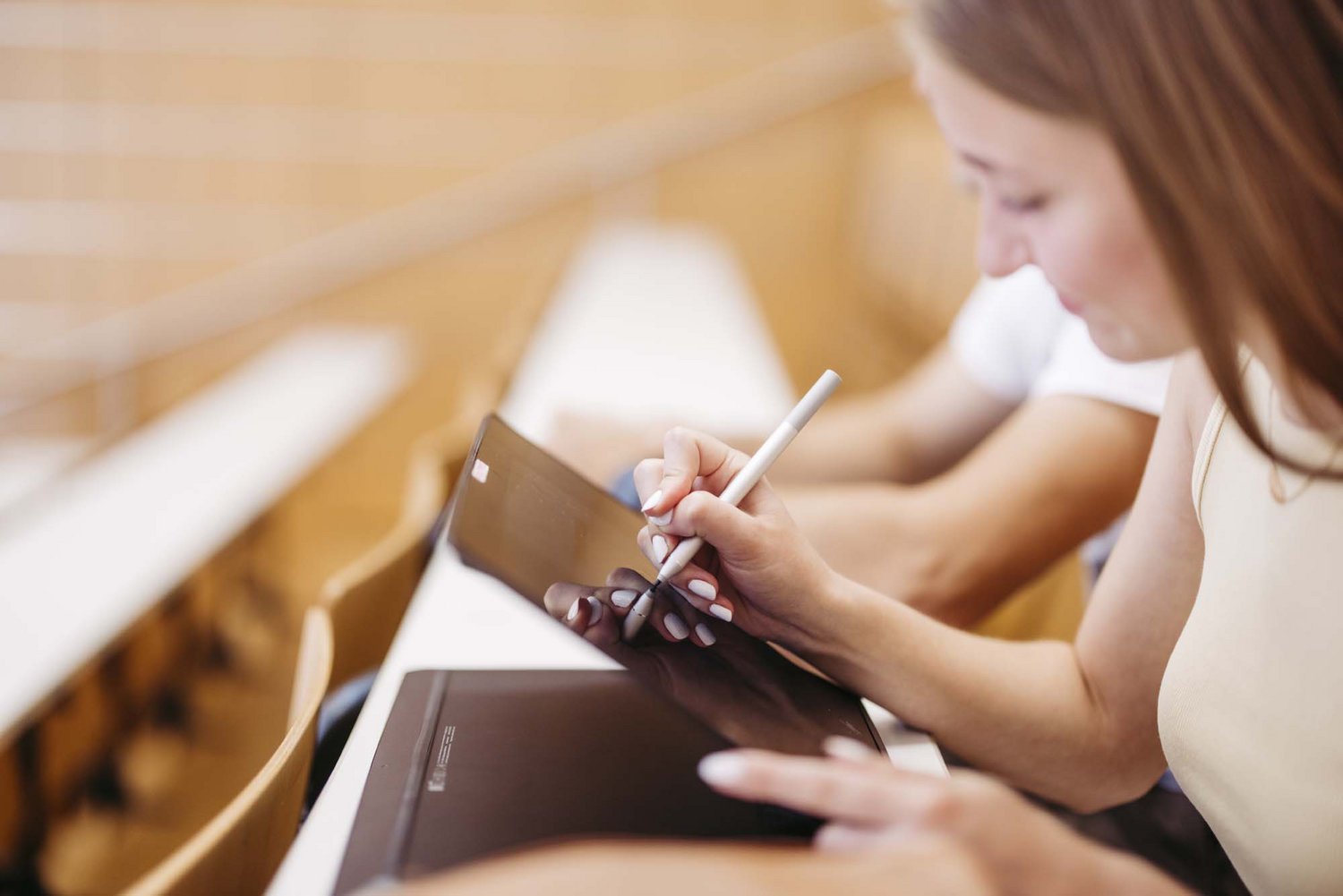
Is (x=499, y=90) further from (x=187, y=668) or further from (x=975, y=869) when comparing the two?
(x=975, y=869)

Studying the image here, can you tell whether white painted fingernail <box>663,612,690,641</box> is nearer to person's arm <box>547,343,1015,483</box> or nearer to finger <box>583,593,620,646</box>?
finger <box>583,593,620,646</box>

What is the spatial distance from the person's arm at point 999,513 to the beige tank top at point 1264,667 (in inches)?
15.3

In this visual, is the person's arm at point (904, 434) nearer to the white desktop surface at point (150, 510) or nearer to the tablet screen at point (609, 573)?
the tablet screen at point (609, 573)

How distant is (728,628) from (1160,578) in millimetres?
315

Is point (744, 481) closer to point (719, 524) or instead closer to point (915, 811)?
point (719, 524)

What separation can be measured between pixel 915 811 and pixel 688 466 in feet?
1.08

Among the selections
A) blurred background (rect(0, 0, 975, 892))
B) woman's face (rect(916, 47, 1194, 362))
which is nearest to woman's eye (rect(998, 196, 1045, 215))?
woman's face (rect(916, 47, 1194, 362))

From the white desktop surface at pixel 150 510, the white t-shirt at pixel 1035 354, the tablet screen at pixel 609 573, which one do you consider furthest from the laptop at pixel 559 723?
the white desktop surface at pixel 150 510

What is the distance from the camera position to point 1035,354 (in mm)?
1415

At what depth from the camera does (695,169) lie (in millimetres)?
4035

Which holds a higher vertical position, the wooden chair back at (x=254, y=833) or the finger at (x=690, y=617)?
the finger at (x=690, y=617)

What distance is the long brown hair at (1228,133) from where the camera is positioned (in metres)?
0.55

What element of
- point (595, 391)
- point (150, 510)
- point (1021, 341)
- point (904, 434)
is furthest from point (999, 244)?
point (150, 510)

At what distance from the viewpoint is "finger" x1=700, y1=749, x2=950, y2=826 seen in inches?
19.1
